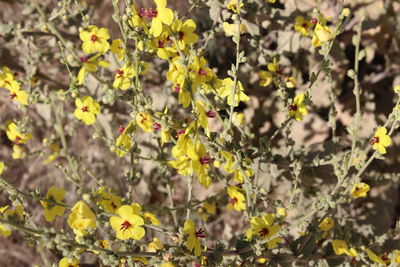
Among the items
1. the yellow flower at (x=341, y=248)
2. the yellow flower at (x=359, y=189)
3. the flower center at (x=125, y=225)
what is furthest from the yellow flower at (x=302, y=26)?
the flower center at (x=125, y=225)

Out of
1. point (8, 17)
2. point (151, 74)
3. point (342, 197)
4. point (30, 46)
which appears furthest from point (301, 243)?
point (8, 17)

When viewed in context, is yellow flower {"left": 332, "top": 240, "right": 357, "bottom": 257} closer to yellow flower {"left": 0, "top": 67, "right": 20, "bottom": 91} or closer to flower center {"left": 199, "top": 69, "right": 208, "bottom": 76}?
flower center {"left": 199, "top": 69, "right": 208, "bottom": 76}

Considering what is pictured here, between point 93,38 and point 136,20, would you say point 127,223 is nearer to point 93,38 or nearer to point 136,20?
point 136,20

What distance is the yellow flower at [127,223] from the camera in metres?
1.43

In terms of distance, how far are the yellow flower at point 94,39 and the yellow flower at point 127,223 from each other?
0.80m

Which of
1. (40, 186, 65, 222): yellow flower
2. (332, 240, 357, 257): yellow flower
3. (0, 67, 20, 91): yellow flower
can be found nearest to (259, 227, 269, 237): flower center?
(332, 240, 357, 257): yellow flower

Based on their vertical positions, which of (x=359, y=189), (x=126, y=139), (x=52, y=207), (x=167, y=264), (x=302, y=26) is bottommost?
(x=167, y=264)

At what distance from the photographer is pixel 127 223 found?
57.9 inches

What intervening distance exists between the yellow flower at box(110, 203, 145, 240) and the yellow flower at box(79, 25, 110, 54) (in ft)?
2.64

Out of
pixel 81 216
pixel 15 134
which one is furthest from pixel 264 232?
pixel 15 134

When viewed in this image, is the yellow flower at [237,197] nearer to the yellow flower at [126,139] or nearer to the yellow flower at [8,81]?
the yellow flower at [126,139]

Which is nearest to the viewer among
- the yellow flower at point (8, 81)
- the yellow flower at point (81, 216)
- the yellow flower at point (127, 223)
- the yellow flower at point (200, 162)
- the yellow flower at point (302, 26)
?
the yellow flower at point (81, 216)

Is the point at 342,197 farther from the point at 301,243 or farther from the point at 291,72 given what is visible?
the point at 291,72

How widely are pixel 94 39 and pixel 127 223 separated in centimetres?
86
